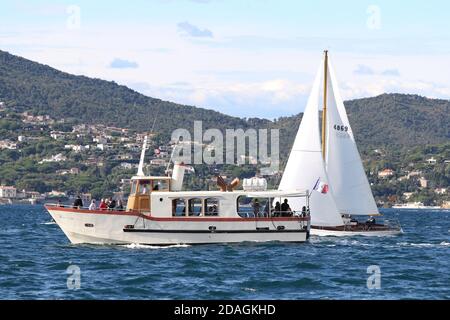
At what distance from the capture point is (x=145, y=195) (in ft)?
173

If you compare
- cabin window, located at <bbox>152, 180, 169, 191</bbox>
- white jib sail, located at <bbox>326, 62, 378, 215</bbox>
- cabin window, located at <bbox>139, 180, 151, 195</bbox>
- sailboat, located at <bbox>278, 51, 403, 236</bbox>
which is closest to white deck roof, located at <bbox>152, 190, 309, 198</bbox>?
cabin window, located at <bbox>152, 180, 169, 191</bbox>

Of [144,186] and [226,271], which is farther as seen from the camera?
[144,186]

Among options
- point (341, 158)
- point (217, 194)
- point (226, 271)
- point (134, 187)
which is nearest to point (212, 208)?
point (217, 194)

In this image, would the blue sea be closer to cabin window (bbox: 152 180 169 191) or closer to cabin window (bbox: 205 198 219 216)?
cabin window (bbox: 205 198 219 216)

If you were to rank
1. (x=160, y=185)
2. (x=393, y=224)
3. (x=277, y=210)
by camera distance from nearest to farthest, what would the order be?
1. (x=160, y=185)
2. (x=277, y=210)
3. (x=393, y=224)

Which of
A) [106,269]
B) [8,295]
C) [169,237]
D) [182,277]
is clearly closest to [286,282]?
[182,277]

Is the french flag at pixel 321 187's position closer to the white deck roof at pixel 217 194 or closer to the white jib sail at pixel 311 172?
the white jib sail at pixel 311 172

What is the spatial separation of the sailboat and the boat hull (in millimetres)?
9449

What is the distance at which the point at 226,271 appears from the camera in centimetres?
4269

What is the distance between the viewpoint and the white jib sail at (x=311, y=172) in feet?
210

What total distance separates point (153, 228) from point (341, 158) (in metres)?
20.2

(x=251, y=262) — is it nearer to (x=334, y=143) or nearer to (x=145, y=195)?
(x=145, y=195)

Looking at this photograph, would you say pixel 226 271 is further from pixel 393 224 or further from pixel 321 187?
pixel 393 224

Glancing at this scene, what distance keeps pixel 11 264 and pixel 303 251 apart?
13951 millimetres
